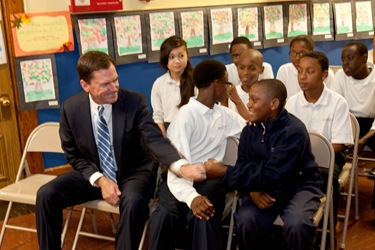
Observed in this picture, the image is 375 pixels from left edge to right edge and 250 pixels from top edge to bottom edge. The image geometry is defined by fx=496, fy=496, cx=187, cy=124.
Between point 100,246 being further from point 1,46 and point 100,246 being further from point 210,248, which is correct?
point 1,46

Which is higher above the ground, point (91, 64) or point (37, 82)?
point (91, 64)

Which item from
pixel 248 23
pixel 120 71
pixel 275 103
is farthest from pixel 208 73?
pixel 248 23

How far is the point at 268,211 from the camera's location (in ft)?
8.77

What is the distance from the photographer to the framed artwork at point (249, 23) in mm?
5652

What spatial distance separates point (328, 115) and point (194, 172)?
1.09 meters

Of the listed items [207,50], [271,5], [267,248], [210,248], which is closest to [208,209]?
[210,248]

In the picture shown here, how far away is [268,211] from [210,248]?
1.21ft

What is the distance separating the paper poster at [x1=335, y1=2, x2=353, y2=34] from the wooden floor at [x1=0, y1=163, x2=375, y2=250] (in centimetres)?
318

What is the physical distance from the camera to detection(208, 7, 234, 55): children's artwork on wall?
5449 mm

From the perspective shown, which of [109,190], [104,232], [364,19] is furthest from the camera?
[364,19]

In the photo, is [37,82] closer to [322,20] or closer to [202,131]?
[202,131]

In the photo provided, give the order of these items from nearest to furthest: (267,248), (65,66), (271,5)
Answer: (267,248)
(65,66)
(271,5)

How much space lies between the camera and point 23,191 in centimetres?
316

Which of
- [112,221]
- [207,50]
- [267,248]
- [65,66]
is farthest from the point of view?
[207,50]
